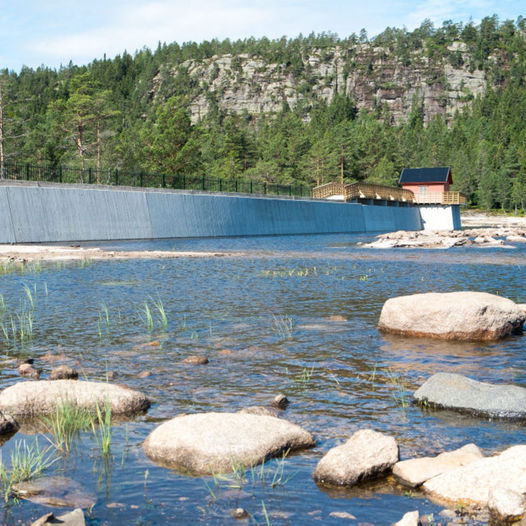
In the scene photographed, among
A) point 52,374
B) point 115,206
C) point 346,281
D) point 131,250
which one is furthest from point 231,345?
point 115,206

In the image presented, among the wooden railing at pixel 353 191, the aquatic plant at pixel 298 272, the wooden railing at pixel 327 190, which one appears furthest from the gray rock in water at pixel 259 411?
the wooden railing at pixel 327 190

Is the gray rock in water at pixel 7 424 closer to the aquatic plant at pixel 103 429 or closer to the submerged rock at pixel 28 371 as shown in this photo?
the aquatic plant at pixel 103 429

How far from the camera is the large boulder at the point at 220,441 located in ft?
17.2

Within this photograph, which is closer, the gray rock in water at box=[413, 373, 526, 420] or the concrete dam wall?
the gray rock in water at box=[413, 373, 526, 420]

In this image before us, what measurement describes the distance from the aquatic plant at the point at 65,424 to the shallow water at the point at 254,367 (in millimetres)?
148

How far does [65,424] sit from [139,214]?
32938 mm

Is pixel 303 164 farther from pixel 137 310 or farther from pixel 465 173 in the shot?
pixel 137 310

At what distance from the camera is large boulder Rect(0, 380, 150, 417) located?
6.45 meters

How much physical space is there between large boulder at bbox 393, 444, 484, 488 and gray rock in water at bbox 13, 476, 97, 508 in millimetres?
2253

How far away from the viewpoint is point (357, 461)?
5.06 meters

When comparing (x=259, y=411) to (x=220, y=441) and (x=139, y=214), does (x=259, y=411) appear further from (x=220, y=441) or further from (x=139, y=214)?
(x=139, y=214)

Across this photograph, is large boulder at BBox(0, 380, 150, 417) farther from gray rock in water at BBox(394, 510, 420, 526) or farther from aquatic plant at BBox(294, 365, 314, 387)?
gray rock in water at BBox(394, 510, 420, 526)

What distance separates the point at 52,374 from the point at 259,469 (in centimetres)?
357

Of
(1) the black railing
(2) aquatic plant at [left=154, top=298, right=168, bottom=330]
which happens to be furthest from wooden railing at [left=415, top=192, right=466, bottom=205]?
(2) aquatic plant at [left=154, top=298, right=168, bottom=330]
